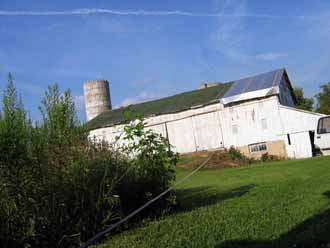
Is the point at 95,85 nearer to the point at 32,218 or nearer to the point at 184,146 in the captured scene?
the point at 184,146

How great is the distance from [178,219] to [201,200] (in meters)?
3.03

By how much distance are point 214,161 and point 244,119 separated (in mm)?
4633

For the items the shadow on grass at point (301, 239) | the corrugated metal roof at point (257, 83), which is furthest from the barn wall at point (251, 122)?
the shadow on grass at point (301, 239)

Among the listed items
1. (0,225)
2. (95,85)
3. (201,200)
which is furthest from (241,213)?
(95,85)

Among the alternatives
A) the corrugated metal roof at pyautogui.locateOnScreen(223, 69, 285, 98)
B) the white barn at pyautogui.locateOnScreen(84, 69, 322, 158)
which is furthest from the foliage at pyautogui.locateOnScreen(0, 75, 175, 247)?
the corrugated metal roof at pyautogui.locateOnScreen(223, 69, 285, 98)

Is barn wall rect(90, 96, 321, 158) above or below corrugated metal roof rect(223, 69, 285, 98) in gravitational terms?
below

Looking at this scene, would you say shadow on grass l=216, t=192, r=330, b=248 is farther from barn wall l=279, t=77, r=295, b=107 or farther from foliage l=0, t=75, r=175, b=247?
barn wall l=279, t=77, r=295, b=107

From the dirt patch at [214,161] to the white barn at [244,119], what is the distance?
Result: 3.84ft

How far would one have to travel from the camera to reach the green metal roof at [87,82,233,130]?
35.9 metres

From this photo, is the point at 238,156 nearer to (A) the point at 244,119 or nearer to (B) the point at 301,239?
(A) the point at 244,119

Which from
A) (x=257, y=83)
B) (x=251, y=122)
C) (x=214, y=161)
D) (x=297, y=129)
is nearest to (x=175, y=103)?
(x=257, y=83)

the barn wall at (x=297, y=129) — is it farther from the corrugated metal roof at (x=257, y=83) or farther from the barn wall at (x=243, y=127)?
the corrugated metal roof at (x=257, y=83)

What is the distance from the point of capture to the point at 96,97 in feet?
165

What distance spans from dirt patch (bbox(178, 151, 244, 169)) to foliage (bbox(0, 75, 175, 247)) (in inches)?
896
